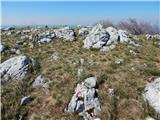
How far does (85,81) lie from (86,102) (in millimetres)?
1920

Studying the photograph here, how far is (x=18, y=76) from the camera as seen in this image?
19.4 metres

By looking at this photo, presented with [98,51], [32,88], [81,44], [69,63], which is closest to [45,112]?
[32,88]

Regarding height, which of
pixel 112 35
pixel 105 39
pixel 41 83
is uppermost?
pixel 112 35

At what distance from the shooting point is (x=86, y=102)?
15.7 meters

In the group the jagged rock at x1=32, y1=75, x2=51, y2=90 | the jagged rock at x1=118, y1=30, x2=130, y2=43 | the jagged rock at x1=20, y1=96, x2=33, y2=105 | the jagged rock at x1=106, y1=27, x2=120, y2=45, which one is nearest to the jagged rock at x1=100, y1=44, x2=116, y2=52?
the jagged rock at x1=106, y1=27, x2=120, y2=45

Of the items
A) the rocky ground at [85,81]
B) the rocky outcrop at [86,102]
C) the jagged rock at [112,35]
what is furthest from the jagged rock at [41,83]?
the jagged rock at [112,35]

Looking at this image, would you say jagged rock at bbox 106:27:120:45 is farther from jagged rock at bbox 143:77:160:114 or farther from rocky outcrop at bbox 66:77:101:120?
rocky outcrop at bbox 66:77:101:120

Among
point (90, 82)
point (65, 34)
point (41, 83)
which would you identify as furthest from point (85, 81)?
point (65, 34)

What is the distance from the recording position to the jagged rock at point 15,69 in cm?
1931

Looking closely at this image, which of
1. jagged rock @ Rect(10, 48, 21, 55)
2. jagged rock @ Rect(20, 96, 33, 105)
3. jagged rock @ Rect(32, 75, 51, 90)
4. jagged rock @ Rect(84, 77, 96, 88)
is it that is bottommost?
jagged rock @ Rect(20, 96, 33, 105)

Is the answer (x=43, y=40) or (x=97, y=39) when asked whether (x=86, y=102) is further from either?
(x=43, y=40)

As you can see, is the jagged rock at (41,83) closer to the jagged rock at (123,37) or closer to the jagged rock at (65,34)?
the jagged rock at (123,37)

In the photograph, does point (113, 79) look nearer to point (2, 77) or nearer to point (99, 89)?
point (99, 89)

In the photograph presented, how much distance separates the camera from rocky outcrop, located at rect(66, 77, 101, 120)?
15.2 m
